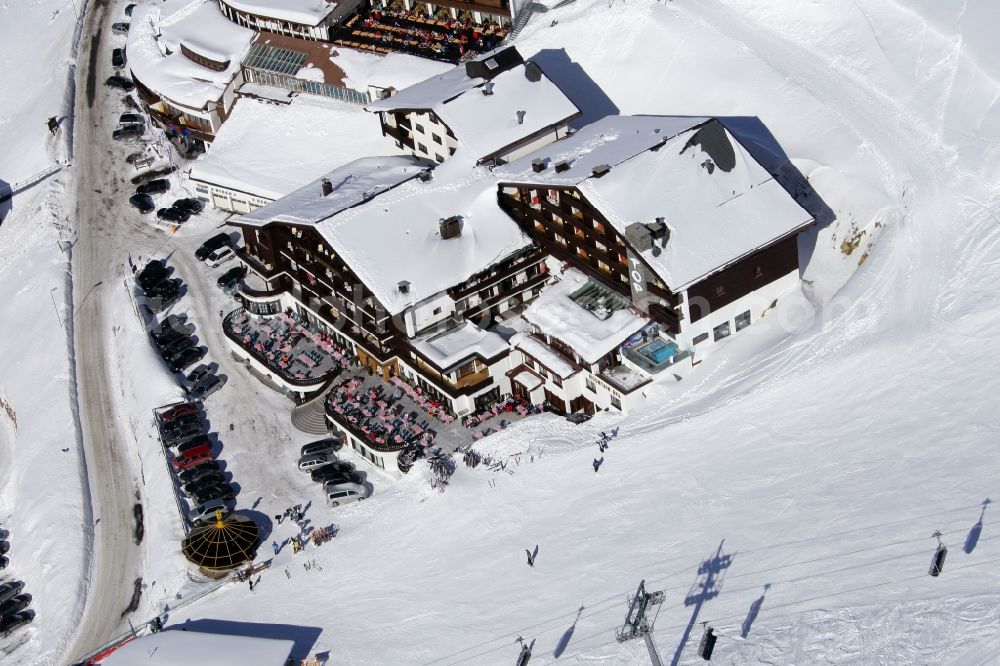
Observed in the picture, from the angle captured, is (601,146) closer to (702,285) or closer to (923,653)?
(702,285)

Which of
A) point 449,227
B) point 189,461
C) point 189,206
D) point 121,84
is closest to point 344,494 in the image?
point 189,461

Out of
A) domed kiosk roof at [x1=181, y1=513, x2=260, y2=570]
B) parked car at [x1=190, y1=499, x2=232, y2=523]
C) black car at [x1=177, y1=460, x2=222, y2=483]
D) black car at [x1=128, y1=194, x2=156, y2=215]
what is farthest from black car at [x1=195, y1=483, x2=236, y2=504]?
black car at [x1=128, y1=194, x2=156, y2=215]

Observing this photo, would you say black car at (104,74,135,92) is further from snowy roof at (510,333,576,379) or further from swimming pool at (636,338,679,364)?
swimming pool at (636,338,679,364)

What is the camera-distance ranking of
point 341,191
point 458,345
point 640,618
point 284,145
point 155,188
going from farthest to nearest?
point 155,188 → point 284,145 → point 341,191 → point 458,345 → point 640,618

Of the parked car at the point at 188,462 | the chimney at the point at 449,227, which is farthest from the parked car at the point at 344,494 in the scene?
the chimney at the point at 449,227

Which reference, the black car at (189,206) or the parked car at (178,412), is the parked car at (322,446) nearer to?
the parked car at (178,412)

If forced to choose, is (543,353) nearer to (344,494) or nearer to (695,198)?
(695,198)
